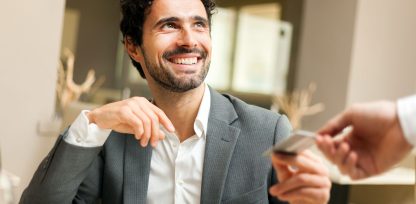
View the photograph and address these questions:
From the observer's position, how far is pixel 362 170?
95 cm

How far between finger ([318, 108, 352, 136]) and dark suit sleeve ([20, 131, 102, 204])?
674mm

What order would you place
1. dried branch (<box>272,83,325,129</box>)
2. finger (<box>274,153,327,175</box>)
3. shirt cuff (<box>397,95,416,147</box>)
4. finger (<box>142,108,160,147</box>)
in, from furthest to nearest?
dried branch (<box>272,83,325,129</box>) < finger (<box>142,108,160,147</box>) < finger (<box>274,153,327,175</box>) < shirt cuff (<box>397,95,416,147</box>)

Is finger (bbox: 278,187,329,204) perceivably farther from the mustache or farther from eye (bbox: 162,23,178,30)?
eye (bbox: 162,23,178,30)

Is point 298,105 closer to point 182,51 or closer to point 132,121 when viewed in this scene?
point 182,51

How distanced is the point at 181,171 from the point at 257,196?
0.80 feet

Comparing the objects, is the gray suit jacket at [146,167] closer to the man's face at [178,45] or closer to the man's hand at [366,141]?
the man's face at [178,45]

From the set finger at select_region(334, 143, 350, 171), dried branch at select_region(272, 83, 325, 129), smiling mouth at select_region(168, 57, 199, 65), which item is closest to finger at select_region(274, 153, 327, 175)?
finger at select_region(334, 143, 350, 171)

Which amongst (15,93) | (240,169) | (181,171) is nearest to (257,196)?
(240,169)

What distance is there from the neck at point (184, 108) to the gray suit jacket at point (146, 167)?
0.07 metres

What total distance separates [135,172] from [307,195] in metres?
0.59

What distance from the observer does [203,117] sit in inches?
61.7

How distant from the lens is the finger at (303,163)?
39.6 inches

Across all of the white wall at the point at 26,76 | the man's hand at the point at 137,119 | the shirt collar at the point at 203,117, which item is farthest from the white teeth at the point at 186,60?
the white wall at the point at 26,76

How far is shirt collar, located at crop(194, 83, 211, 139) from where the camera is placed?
1545 millimetres
